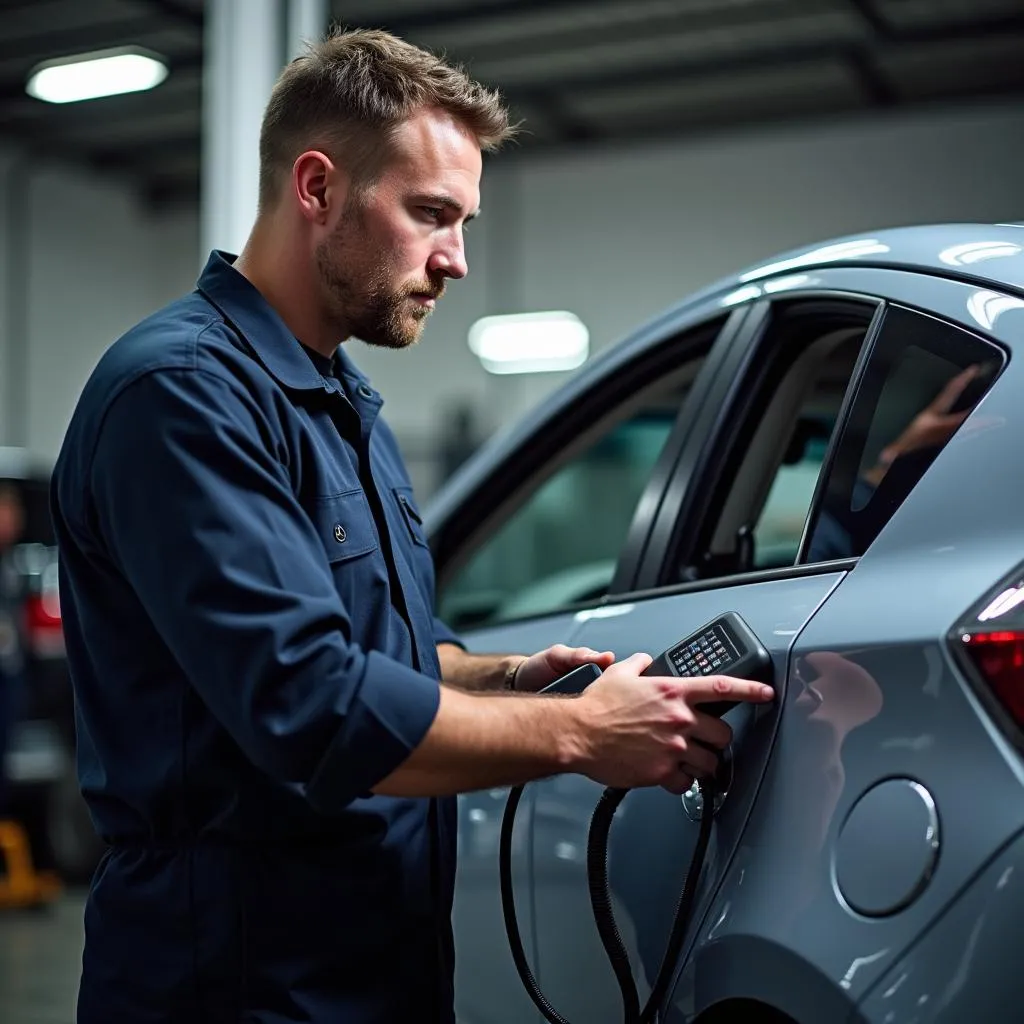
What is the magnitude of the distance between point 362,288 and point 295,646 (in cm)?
49

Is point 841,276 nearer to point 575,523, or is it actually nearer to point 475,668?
point 475,668

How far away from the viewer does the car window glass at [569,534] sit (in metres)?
3.46

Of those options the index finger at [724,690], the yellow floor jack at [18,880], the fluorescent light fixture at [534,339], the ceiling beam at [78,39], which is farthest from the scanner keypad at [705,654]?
the fluorescent light fixture at [534,339]

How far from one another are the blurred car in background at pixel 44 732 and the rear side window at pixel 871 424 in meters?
4.56

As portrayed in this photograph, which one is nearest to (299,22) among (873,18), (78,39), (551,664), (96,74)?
(551,664)

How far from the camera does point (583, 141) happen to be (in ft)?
36.8

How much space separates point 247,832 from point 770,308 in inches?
36.8

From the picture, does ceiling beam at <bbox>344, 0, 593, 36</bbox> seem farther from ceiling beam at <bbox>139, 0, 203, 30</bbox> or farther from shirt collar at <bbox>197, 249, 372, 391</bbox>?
shirt collar at <bbox>197, 249, 372, 391</bbox>

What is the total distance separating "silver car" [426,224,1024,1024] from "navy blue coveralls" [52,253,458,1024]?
10.0 inches

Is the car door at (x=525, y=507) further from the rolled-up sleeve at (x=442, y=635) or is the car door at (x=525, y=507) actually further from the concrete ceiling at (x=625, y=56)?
the concrete ceiling at (x=625, y=56)

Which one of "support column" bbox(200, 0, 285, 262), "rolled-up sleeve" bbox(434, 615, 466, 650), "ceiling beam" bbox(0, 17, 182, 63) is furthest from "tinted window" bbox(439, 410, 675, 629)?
"ceiling beam" bbox(0, 17, 182, 63)

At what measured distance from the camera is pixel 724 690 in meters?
1.38

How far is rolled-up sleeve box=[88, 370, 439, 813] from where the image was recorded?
130 cm

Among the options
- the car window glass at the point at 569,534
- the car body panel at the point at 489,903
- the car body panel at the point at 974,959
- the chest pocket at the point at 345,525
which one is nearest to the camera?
the car body panel at the point at 974,959
